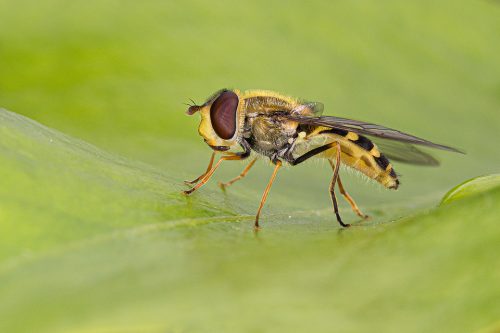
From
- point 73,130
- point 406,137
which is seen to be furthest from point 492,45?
point 73,130

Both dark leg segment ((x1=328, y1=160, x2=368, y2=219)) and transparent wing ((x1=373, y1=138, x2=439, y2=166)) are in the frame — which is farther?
transparent wing ((x1=373, y1=138, x2=439, y2=166))

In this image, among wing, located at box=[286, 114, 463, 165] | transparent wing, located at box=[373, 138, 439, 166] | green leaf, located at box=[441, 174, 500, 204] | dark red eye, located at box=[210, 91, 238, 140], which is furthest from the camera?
transparent wing, located at box=[373, 138, 439, 166]

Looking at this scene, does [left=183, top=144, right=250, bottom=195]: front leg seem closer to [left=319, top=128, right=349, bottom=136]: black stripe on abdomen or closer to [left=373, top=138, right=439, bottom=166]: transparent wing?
[left=319, top=128, right=349, bottom=136]: black stripe on abdomen

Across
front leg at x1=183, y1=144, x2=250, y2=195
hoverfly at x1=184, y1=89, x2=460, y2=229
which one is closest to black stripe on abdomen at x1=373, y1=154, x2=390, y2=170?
hoverfly at x1=184, y1=89, x2=460, y2=229

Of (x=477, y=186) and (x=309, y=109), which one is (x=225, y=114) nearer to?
(x=309, y=109)

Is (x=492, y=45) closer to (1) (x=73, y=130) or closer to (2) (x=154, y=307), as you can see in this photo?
(1) (x=73, y=130)

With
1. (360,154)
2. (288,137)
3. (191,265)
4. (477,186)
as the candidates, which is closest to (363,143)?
(360,154)
